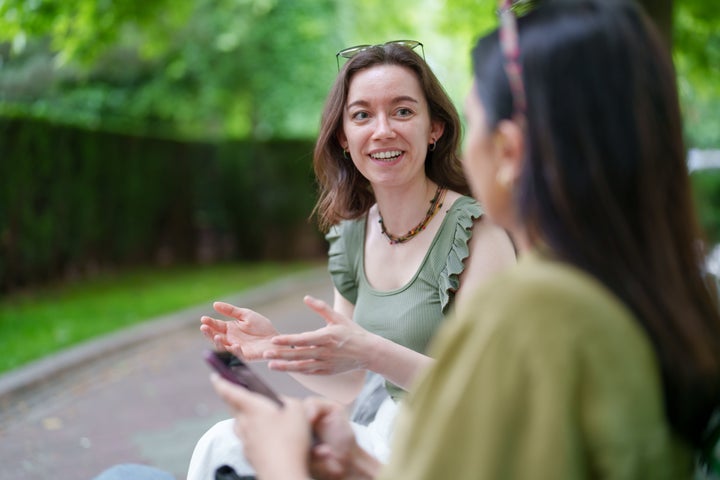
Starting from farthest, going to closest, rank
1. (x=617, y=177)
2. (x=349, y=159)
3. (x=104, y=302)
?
1. (x=104, y=302)
2. (x=349, y=159)
3. (x=617, y=177)

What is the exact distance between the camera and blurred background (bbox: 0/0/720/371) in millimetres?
8984

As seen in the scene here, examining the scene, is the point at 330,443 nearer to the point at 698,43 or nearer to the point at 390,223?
the point at 390,223

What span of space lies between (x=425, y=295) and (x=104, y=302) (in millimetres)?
7542

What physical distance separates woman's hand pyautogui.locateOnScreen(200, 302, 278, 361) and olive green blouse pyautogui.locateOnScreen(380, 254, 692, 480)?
3.58 ft

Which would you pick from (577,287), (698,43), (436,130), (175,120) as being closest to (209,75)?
(175,120)

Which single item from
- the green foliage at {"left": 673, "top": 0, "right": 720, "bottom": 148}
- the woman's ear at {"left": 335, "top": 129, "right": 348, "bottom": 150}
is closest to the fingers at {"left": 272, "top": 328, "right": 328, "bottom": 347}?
the woman's ear at {"left": 335, "top": 129, "right": 348, "bottom": 150}

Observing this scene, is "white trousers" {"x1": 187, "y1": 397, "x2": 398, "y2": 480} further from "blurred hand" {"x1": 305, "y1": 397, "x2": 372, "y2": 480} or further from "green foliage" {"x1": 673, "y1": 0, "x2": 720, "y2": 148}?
"green foliage" {"x1": 673, "y1": 0, "x2": 720, "y2": 148}

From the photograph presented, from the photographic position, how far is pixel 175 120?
19.2 metres

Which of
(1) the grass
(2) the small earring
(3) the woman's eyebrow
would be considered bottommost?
(1) the grass

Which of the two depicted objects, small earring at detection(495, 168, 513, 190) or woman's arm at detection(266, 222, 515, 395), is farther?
woman's arm at detection(266, 222, 515, 395)

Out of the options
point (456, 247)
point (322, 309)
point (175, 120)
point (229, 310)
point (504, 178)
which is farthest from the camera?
point (175, 120)

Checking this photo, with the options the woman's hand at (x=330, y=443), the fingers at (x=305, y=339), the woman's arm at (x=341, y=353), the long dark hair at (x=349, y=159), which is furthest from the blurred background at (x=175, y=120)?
the woman's hand at (x=330, y=443)

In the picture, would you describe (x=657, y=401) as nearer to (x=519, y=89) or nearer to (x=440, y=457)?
(x=440, y=457)

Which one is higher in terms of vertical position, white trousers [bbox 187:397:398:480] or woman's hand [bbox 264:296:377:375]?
woman's hand [bbox 264:296:377:375]
